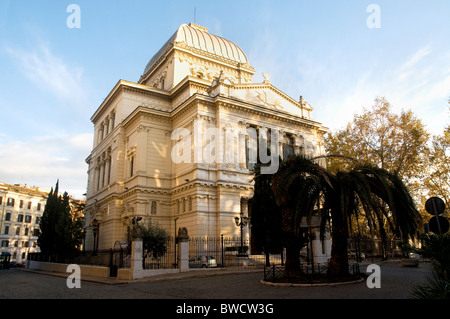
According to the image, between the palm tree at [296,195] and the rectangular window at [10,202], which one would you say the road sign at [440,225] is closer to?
the palm tree at [296,195]

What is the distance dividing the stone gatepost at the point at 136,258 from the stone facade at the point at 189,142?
34.3 feet

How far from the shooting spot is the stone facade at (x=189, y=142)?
29219 mm

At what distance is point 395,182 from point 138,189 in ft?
72.4

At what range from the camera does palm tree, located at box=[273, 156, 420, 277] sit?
42.4ft

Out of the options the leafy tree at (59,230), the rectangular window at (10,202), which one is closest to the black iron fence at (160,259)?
the leafy tree at (59,230)

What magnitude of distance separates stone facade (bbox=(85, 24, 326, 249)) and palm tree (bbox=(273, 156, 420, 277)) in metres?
14.9

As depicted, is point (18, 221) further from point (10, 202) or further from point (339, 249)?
point (339, 249)

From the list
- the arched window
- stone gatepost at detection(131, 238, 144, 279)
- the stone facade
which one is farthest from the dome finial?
Result: stone gatepost at detection(131, 238, 144, 279)

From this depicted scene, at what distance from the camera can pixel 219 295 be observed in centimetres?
1088

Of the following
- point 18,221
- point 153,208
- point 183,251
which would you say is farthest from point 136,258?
point 18,221

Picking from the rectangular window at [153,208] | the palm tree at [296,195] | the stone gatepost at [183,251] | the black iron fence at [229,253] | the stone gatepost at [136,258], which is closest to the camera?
the palm tree at [296,195]
